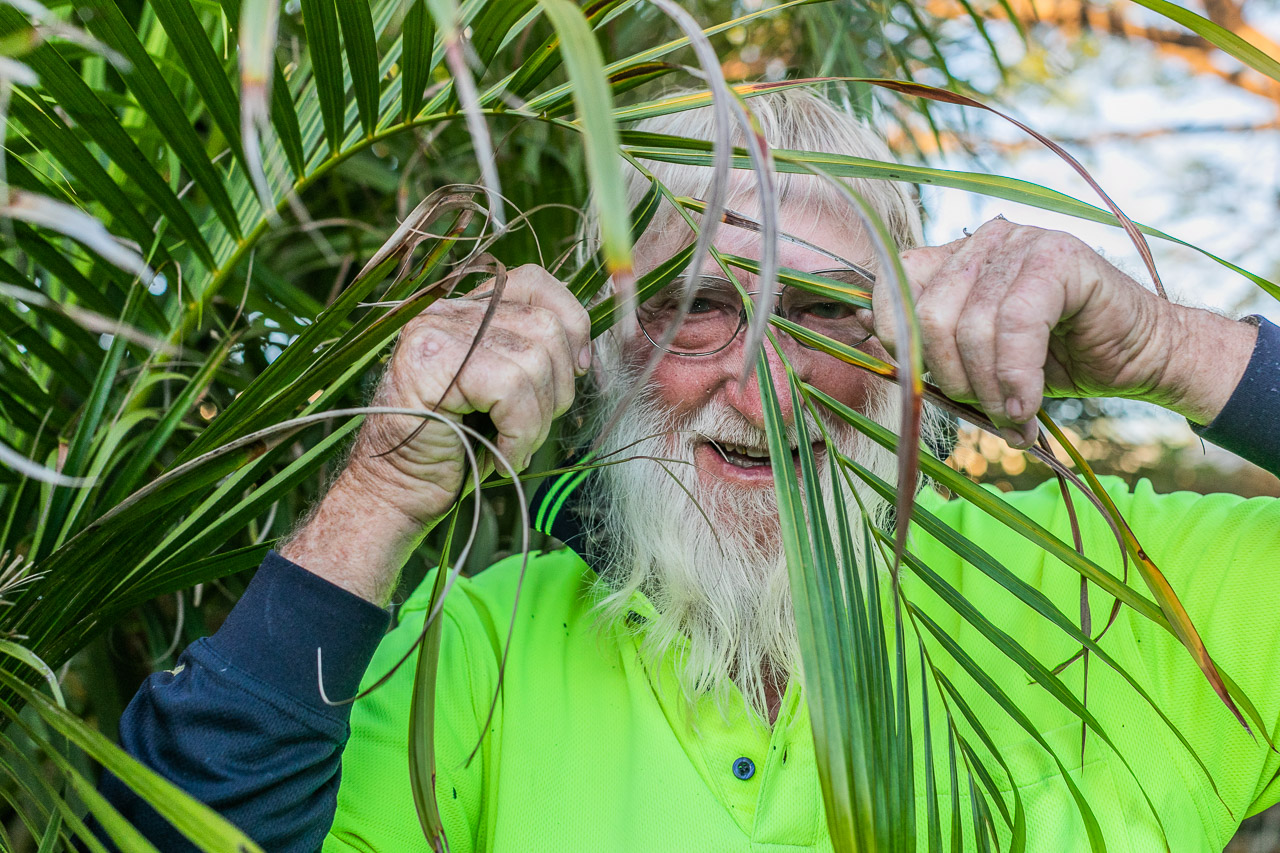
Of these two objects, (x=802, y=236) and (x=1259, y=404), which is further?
(x=802, y=236)

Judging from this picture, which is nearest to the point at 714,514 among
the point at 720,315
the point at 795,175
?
the point at 720,315

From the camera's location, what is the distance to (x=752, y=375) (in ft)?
2.99

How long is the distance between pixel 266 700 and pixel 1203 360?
72cm

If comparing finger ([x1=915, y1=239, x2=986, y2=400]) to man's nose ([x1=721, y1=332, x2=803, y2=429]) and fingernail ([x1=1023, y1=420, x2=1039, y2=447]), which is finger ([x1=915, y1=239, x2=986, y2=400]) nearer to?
fingernail ([x1=1023, y1=420, x2=1039, y2=447])

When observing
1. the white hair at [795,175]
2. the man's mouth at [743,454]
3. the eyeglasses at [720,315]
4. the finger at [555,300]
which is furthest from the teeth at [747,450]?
the finger at [555,300]

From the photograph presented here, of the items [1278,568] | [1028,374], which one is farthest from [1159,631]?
[1028,374]

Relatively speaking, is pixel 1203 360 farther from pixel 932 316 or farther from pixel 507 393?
pixel 507 393

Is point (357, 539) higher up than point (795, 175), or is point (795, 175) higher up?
point (795, 175)

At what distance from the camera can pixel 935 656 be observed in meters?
0.89

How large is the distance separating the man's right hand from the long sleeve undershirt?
31 mm

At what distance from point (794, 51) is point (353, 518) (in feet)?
4.23

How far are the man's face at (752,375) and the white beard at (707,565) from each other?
0.03 feet

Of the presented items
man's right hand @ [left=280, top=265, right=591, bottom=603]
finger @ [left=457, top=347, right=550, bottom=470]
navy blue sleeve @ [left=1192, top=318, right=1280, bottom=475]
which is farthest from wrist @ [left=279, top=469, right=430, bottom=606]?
navy blue sleeve @ [left=1192, top=318, right=1280, bottom=475]

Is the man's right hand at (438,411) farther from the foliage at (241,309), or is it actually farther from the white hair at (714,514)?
the white hair at (714,514)
